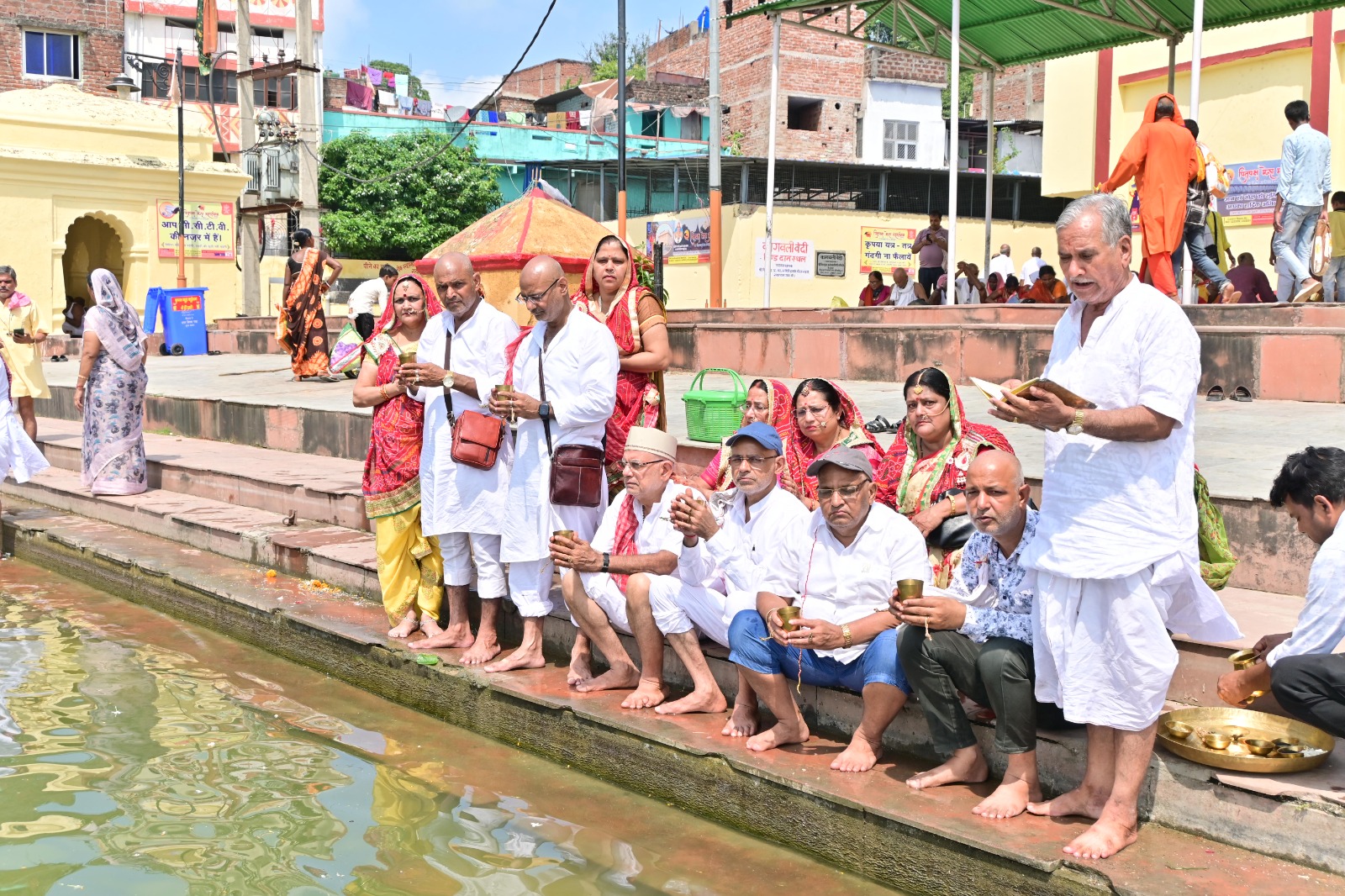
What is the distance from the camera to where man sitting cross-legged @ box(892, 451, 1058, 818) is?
3713 mm

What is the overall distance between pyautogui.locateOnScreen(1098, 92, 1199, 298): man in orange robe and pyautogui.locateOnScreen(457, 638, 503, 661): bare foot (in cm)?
556

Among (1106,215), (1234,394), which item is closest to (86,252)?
(1234,394)

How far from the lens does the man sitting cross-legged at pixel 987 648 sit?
146 inches

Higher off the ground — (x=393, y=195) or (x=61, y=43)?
(x=61, y=43)

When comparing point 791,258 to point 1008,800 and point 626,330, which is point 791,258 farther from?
point 1008,800

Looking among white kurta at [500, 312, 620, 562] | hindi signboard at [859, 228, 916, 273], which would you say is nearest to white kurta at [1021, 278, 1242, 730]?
white kurta at [500, 312, 620, 562]

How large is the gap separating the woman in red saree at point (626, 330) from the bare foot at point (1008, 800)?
2.48 m

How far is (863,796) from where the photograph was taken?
12.5 ft

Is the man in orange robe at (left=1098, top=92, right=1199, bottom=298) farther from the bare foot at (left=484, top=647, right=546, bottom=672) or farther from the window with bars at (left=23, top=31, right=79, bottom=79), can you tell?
the window with bars at (left=23, top=31, right=79, bottom=79)

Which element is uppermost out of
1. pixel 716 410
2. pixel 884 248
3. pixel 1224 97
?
pixel 1224 97

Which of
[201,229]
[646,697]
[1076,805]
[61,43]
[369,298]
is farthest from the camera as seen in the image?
[61,43]

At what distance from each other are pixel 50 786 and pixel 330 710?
1.26 m

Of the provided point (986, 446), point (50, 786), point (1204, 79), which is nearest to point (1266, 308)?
point (986, 446)

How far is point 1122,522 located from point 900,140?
35.1m
